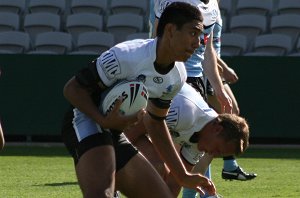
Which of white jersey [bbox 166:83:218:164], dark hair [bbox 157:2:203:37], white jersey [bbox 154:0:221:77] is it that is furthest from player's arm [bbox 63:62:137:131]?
white jersey [bbox 154:0:221:77]

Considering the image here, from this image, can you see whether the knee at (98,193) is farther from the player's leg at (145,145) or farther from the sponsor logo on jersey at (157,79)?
the player's leg at (145,145)

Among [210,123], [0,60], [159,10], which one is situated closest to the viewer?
[210,123]

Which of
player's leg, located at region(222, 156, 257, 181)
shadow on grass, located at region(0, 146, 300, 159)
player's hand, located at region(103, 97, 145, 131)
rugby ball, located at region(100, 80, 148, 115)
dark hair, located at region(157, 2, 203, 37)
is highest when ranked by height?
dark hair, located at region(157, 2, 203, 37)

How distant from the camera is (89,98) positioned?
6.32 metres

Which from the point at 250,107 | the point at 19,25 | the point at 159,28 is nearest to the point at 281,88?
the point at 250,107

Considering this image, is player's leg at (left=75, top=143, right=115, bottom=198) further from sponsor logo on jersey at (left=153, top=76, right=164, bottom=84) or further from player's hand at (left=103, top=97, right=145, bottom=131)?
sponsor logo on jersey at (left=153, top=76, right=164, bottom=84)

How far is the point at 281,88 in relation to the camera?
16156 mm

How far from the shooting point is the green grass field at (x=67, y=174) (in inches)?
398

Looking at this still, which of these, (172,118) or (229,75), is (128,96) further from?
(229,75)

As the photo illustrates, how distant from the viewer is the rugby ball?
630cm

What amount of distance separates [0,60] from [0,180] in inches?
199

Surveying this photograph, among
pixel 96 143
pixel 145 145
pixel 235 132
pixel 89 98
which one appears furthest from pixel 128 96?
pixel 145 145

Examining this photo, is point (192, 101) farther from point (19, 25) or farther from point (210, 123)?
point (19, 25)

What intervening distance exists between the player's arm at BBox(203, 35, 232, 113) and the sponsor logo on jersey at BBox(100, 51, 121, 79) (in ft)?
A: 6.04
